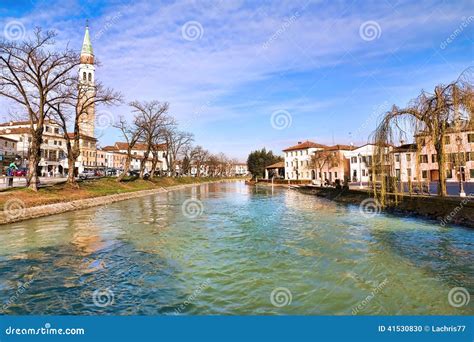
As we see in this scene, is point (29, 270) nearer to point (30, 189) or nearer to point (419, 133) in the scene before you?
point (30, 189)

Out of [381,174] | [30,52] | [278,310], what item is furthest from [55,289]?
[30,52]

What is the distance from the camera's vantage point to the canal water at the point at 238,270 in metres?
7.13
